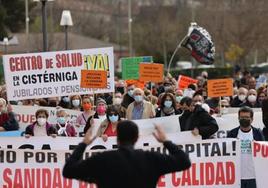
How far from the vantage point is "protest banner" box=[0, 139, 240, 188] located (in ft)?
39.1

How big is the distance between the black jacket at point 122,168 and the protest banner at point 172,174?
456cm

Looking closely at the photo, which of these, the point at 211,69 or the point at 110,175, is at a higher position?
the point at 110,175

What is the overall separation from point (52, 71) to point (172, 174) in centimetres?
622

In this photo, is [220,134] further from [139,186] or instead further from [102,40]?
[102,40]

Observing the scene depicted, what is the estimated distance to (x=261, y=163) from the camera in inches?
467

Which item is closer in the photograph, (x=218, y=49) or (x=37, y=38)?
(x=37, y=38)

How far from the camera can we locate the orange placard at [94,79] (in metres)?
16.6

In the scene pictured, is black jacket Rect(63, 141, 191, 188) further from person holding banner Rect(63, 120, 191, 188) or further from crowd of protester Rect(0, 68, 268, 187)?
crowd of protester Rect(0, 68, 268, 187)

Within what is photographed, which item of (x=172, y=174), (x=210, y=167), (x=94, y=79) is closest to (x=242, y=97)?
(x=94, y=79)

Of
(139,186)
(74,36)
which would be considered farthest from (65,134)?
(74,36)

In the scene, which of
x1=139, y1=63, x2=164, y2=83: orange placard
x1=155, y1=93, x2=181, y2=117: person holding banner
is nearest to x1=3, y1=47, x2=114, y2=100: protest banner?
x1=139, y1=63, x2=164, y2=83: orange placard

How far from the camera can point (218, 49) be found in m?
66.0

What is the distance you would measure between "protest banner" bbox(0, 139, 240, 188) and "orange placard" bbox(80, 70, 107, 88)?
15.3ft

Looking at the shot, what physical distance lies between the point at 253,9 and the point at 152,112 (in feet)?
150
